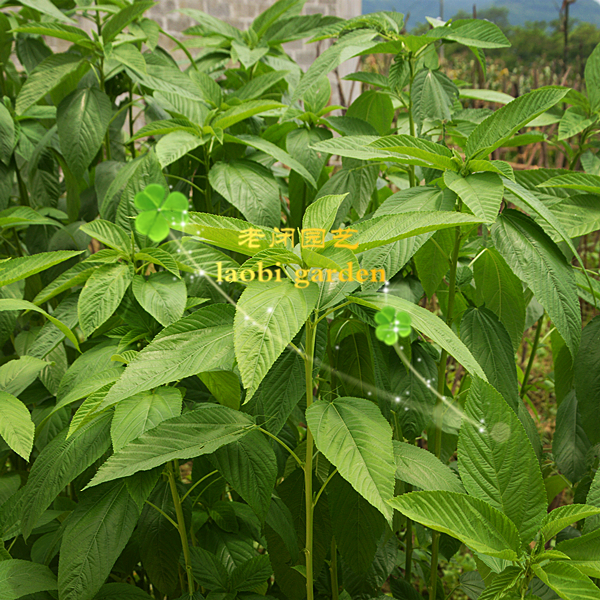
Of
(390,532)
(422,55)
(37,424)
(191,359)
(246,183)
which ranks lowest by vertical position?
(390,532)

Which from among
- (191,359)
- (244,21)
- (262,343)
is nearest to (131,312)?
(191,359)

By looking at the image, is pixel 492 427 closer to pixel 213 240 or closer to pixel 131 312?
pixel 213 240

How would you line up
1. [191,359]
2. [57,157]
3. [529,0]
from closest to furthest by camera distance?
1. [191,359]
2. [57,157]
3. [529,0]

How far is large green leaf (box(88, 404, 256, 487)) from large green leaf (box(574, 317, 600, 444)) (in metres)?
0.48

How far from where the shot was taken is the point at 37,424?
2.72 ft

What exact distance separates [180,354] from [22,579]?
0.41 m

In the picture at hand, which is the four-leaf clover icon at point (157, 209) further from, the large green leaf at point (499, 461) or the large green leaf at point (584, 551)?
the large green leaf at point (584, 551)

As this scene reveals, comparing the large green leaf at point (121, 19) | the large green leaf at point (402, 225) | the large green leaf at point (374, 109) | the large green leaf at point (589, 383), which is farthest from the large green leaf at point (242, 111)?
the large green leaf at point (589, 383)

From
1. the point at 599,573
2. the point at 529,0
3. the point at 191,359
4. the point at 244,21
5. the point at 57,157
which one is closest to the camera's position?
the point at 599,573

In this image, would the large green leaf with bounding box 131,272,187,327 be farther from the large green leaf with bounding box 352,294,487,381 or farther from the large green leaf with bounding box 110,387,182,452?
the large green leaf with bounding box 352,294,487,381

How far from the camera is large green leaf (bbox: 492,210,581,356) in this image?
0.62 meters

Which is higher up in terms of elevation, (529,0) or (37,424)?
(529,0)

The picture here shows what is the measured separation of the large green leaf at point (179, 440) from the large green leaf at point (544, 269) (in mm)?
388

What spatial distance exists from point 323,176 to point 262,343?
695mm
